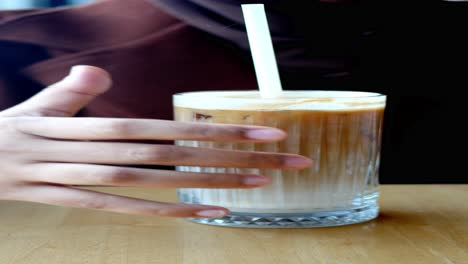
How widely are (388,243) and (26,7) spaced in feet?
1.92

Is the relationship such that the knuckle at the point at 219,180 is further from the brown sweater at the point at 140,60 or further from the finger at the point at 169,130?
the brown sweater at the point at 140,60

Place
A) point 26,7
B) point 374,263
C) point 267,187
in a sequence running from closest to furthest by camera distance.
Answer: point 374,263, point 267,187, point 26,7

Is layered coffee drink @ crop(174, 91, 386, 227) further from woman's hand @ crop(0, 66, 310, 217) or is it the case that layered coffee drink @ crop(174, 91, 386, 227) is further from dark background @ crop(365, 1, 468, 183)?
dark background @ crop(365, 1, 468, 183)

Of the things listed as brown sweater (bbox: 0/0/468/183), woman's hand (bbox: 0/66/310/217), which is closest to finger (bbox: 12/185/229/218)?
woman's hand (bbox: 0/66/310/217)

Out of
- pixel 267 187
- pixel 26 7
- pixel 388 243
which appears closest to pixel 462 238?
pixel 388 243

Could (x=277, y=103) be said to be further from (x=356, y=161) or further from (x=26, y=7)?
(x=26, y=7)

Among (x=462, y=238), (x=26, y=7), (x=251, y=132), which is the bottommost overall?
(x=462, y=238)

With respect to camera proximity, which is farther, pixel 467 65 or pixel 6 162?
pixel 467 65

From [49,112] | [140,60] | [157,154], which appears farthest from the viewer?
[140,60]

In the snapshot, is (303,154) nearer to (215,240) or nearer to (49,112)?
(215,240)

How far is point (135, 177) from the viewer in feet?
1.96

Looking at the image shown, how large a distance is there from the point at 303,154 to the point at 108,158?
0.18m

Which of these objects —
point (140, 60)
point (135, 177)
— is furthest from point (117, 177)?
point (140, 60)

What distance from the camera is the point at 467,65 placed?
959 millimetres
